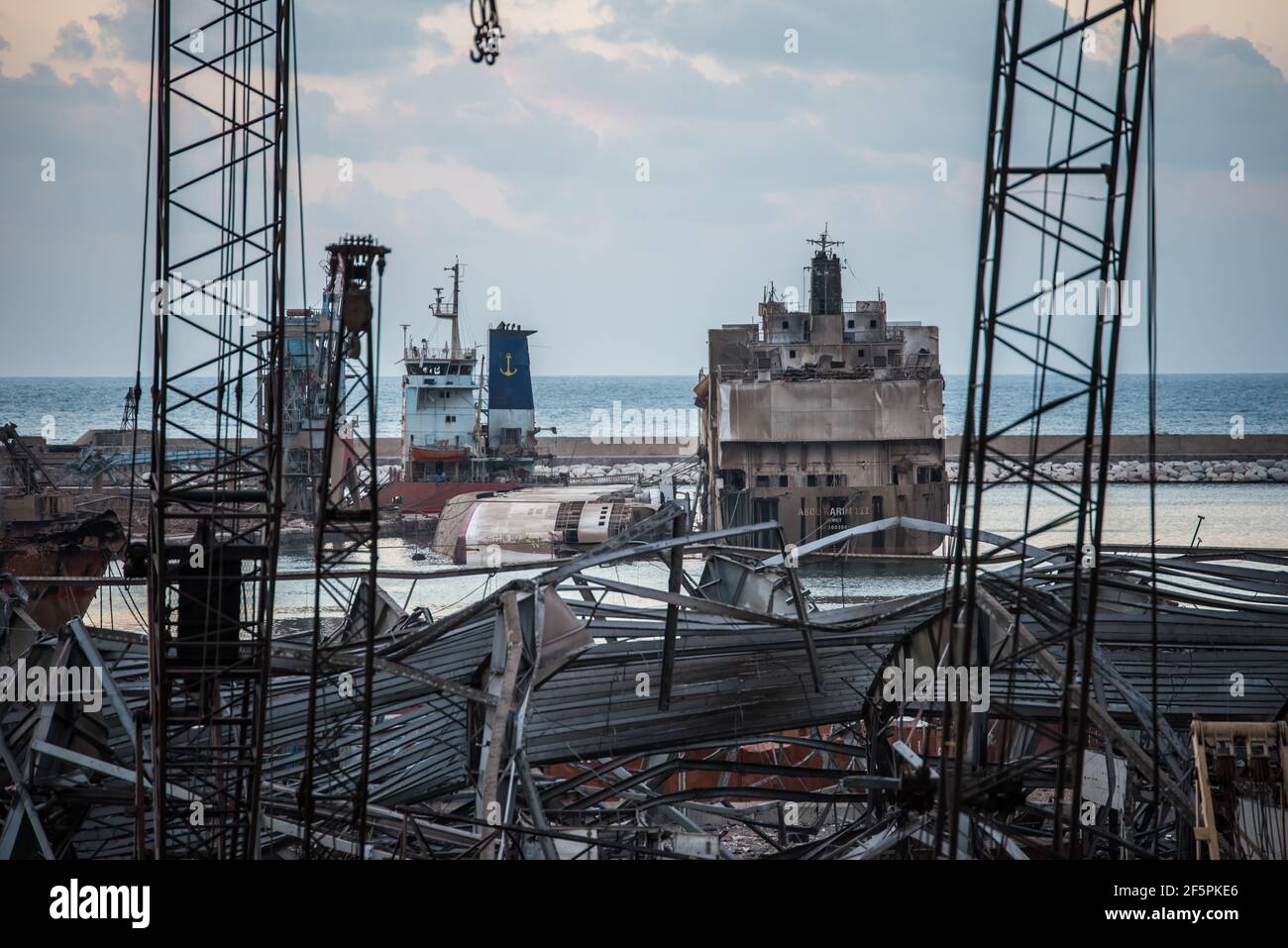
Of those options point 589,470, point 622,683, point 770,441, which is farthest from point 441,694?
point 589,470

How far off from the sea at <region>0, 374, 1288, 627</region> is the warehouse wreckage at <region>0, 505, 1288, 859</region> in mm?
3339

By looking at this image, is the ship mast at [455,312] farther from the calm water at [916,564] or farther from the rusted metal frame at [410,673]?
the rusted metal frame at [410,673]

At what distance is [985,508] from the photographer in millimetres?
86625

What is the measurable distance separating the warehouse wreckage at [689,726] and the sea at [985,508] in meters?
3.34

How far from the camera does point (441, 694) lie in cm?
1630

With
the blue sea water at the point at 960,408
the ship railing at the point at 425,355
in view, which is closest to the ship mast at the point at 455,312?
the ship railing at the point at 425,355

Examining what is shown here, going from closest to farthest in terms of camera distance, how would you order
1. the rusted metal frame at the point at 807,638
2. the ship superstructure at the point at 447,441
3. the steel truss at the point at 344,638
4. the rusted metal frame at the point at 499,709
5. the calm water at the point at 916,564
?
the steel truss at the point at 344,638, the rusted metal frame at the point at 499,709, the rusted metal frame at the point at 807,638, the calm water at the point at 916,564, the ship superstructure at the point at 447,441

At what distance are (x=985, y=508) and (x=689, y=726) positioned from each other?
72.8 metres

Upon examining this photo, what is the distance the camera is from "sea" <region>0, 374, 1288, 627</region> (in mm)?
56812

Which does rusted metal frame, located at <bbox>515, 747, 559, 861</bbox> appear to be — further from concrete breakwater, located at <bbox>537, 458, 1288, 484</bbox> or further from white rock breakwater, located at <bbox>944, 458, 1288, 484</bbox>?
white rock breakwater, located at <bbox>944, 458, 1288, 484</bbox>

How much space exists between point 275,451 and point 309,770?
4.38 m

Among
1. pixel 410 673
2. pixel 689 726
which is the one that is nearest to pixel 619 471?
pixel 689 726

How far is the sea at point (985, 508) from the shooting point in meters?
56.8
